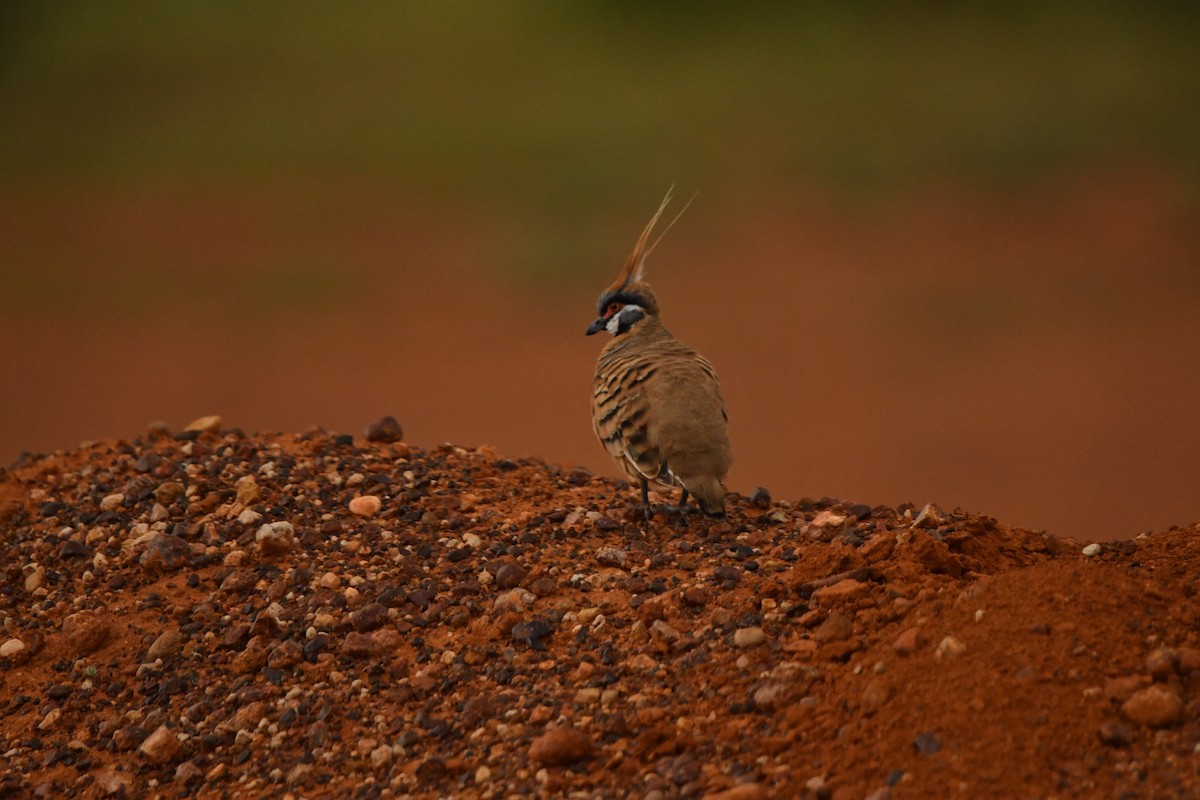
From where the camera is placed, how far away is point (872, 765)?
13.3 ft

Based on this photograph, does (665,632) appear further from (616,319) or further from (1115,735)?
(616,319)

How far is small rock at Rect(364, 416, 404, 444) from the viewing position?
26.6 ft

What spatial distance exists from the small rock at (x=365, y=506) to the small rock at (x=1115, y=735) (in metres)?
4.10

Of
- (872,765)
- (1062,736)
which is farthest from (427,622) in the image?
(1062,736)

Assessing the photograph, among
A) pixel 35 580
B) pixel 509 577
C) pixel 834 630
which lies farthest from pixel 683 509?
pixel 35 580

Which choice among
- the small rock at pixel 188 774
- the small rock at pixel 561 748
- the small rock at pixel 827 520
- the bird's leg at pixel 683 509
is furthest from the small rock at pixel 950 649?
the small rock at pixel 188 774

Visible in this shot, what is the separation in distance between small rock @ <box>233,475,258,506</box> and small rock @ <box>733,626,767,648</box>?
10.8 feet

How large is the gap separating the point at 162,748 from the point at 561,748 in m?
1.85

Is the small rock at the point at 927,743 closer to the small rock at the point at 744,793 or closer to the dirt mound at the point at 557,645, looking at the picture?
the dirt mound at the point at 557,645

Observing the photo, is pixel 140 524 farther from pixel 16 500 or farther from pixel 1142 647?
pixel 1142 647

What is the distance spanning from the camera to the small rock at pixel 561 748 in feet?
14.5

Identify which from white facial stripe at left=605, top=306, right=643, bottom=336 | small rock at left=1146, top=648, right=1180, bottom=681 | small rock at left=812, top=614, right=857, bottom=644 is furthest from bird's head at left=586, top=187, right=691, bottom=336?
small rock at left=1146, top=648, right=1180, bottom=681

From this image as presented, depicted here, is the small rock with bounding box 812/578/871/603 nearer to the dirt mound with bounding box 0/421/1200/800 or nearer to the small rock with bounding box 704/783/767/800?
the dirt mound with bounding box 0/421/1200/800

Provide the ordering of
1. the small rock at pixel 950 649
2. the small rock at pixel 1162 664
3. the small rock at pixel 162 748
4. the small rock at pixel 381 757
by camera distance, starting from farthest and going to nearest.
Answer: the small rock at pixel 162 748 → the small rock at pixel 381 757 → the small rock at pixel 950 649 → the small rock at pixel 1162 664
